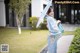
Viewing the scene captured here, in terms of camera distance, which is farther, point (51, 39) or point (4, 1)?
point (4, 1)

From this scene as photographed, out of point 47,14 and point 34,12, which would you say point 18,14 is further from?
point 47,14

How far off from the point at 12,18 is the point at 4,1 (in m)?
2.25

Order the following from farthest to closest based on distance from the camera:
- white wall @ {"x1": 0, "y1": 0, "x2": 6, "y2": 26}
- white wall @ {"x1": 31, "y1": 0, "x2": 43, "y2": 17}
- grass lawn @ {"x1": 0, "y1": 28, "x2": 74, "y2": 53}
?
white wall @ {"x1": 0, "y1": 0, "x2": 6, "y2": 26}, white wall @ {"x1": 31, "y1": 0, "x2": 43, "y2": 17}, grass lawn @ {"x1": 0, "y1": 28, "x2": 74, "y2": 53}

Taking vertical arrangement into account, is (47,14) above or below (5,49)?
above

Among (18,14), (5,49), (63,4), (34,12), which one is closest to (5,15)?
(34,12)

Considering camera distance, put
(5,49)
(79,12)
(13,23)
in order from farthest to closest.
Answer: (79,12) < (13,23) < (5,49)

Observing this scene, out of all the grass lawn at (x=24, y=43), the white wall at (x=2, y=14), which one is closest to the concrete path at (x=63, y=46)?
the grass lawn at (x=24, y=43)

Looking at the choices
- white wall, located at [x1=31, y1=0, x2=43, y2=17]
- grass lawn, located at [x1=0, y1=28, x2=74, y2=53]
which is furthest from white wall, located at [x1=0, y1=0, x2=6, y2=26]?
grass lawn, located at [x1=0, y1=28, x2=74, y2=53]

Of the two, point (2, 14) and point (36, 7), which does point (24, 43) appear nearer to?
point (36, 7)

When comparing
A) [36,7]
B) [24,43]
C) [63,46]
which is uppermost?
[36,7]

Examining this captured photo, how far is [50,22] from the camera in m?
8.63

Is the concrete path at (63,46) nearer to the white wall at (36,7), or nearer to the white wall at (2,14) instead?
the white wall at (36,7)

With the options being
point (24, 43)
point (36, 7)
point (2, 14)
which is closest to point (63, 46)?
point (24, 43)

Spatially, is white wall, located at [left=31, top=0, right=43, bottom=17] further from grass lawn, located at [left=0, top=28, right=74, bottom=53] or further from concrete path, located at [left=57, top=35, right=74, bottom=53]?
concrete path, located at [left=57, top=35, right=74, bottom=53]
